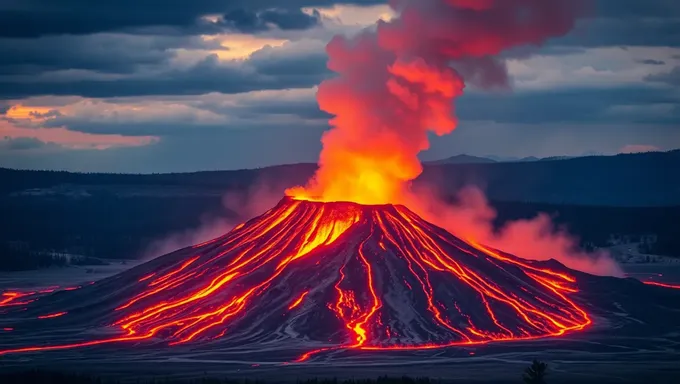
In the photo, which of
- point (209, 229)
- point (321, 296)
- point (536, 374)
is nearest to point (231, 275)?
point (321, 296)

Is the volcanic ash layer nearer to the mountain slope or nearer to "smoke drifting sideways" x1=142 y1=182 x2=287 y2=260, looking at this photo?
the mountain slope

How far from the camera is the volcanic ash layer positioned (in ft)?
308

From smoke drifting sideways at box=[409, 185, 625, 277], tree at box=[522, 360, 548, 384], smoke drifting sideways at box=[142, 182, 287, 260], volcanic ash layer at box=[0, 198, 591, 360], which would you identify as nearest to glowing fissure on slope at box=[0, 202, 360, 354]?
volcanic ash layer at box=[0, 198, 591, 360]

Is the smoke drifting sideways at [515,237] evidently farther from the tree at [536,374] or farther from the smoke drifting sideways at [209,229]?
the tree at [536,374]

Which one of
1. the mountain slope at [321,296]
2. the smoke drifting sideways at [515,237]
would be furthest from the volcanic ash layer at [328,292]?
the smoke drifting sideways at [515,237]

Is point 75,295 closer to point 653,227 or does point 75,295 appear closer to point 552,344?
point 552,344

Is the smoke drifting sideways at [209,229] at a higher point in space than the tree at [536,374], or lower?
higher

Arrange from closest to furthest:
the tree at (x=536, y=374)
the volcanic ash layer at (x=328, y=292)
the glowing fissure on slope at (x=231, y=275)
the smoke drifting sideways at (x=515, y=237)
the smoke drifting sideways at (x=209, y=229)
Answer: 1. the tree at (x=536, y=374)
2. the volcanic ash layer at (x=328, y=292)
3. the glowing fissure on slope at (x=231, y=275)
4. the smoke drifting sideways at (x=515, y=237)
5. the smoke drifting sideways at (x=209, y=229)

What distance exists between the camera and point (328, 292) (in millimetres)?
97062

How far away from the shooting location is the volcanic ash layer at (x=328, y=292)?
93.9 meters

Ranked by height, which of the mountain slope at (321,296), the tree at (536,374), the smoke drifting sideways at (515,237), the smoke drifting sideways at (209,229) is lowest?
the tree at (536,374)

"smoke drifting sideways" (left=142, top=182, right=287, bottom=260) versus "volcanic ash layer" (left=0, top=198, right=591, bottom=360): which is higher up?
"smoke drifting sideways" (left=142, top=182, right=287, bottom=260)

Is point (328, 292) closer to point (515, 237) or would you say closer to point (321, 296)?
point (321, 296)

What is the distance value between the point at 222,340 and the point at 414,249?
15696 mm
